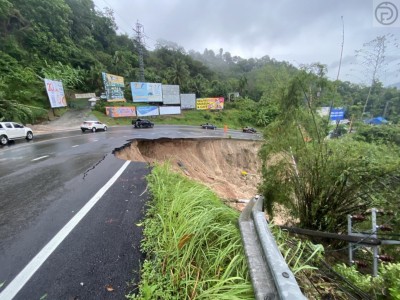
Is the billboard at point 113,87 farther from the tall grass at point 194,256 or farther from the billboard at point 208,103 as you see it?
the tall grass at point 194,256

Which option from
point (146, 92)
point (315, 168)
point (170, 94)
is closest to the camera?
point (315, 168)

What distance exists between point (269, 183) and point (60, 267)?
703 cm

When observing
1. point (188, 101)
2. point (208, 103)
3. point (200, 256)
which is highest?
point (200, 256)

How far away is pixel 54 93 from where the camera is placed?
2784 centimetres

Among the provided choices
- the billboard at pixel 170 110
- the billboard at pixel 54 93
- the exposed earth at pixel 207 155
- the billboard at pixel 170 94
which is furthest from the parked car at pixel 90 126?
the billboard at pixel 170 94

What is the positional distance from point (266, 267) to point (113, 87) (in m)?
39.9

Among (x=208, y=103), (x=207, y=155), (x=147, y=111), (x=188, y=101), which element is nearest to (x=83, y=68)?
(x=147, y=111)

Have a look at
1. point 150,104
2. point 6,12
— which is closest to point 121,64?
point 150,104

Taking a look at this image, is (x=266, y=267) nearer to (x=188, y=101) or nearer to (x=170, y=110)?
(x=170, y=110)

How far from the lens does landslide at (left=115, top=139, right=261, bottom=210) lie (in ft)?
46.6

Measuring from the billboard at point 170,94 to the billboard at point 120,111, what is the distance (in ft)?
24.0

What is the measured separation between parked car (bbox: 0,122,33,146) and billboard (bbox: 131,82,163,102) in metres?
23.7

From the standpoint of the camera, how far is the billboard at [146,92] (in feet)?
124

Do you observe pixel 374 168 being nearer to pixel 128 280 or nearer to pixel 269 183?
pixel 269 183
